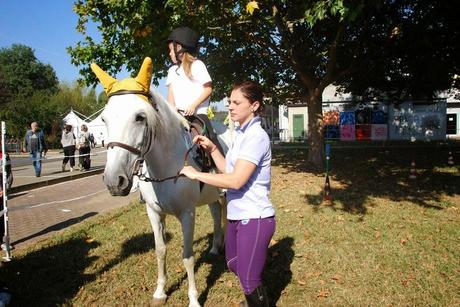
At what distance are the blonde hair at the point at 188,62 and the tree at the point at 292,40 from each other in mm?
4189

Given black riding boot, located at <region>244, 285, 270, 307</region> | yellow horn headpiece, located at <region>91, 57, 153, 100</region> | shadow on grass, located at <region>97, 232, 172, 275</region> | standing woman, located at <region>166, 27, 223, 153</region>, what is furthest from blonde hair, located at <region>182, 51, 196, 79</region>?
shadow on grass, located at <region>97, 232, 172, 275</region>

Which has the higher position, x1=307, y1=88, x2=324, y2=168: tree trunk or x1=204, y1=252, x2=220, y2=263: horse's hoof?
x1=307, y1=88, x2=324, y2=168: tree trunk

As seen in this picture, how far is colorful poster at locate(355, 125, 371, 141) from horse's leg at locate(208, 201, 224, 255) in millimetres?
31011

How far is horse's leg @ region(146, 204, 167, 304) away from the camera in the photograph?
402 centimetres

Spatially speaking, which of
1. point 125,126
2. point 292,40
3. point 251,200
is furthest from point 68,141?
point 251,200

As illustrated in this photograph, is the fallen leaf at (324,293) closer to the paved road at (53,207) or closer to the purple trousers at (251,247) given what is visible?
the purple trousers at (251,247)

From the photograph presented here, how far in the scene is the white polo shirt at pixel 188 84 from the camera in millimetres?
4012

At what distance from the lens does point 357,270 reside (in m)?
4.84

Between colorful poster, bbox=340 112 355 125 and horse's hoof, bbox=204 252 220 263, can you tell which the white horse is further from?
colorful poster, bbox=340 112 355 125

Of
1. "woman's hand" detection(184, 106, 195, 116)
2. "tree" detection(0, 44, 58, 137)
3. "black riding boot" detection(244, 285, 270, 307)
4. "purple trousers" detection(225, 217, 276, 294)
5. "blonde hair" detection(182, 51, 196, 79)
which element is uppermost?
"tree" detection(0, 44, 58, 137)

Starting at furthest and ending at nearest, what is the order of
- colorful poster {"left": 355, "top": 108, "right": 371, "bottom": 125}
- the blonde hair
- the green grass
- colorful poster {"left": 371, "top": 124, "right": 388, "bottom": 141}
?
1. colorful poster {"left": 355, "top": 108, "right": 371, "bottom": 125}
2. colorful poster {"left": 371, "top": 124, "right": 388, "bottom": 141}
3. the green grass
4. the blonde hair

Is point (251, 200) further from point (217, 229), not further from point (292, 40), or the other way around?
point (292, 40)

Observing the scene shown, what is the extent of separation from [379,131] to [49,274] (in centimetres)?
3386

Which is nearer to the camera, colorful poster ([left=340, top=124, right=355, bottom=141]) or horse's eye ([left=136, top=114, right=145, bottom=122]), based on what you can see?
horse's eye ([left=136, top=114, right=145, bottom=122])
